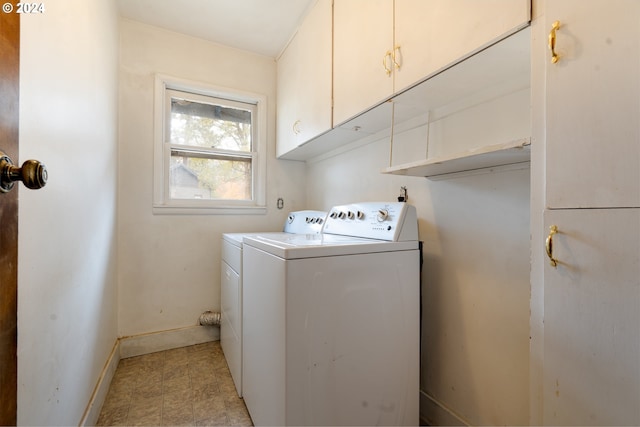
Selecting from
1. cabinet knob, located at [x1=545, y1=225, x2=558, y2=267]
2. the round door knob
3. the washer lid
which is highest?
the round door knob

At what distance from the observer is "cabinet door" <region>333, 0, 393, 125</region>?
1226 millimetres

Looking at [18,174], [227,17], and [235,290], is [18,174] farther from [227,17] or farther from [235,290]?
[227,17]

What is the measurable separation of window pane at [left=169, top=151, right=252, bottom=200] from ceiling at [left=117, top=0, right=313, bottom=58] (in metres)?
0.95

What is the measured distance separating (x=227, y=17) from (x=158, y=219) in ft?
5.19

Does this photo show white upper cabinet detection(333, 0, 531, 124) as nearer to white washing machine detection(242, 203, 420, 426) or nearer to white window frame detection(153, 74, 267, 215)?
white washing machine detection(242, 203, 420, 426)

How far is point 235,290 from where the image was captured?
5.36 ft

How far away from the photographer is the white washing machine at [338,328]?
1.00 m

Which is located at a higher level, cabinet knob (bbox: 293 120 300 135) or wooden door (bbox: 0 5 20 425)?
cabinet knob (bbox: 293 120 300 135)

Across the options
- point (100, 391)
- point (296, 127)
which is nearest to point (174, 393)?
point (100, 391)

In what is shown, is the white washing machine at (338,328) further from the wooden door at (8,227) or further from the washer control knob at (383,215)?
the wooden door at (8,227)

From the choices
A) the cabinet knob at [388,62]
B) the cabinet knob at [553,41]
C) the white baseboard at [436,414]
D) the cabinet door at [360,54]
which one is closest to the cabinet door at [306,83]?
the cabinet door at [360,54]

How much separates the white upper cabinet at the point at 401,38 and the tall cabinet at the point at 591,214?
6.1 inches

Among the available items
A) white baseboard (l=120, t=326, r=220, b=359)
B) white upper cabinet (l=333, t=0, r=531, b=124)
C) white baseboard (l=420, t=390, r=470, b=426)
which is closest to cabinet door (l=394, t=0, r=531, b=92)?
white upper cabinet (l=333, t=0, r=531, b=124)

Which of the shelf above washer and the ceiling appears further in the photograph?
the ceiling
